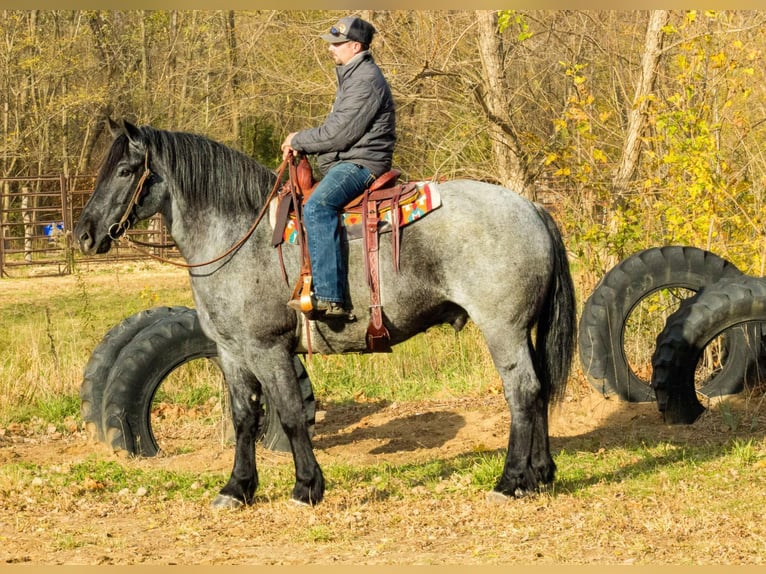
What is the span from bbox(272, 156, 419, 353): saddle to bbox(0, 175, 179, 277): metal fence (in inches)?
659

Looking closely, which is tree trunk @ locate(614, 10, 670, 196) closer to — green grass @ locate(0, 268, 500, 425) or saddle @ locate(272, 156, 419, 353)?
green grass @ locate(0, 268, 500, 425)

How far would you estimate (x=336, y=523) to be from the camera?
6156 mm

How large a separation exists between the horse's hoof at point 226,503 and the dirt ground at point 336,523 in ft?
0.27

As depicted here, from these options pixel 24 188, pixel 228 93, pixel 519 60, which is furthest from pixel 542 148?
pixel 24 188

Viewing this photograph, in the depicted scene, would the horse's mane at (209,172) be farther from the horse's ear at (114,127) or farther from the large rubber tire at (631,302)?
the large rubber tire at (631,302)

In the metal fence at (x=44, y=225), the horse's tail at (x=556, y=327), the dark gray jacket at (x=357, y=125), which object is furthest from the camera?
the metal fence at (x=44, y=225)

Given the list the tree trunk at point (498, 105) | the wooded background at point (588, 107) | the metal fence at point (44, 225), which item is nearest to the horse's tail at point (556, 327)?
the wooded background at point (588, 107)

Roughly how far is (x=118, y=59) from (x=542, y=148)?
870 inches

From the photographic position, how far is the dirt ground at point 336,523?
5488 mm

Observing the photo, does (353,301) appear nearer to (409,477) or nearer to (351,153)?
(351,153)

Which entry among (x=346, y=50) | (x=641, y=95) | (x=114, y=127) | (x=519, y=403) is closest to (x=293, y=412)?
(x=519, y=403)

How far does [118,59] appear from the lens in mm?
30453

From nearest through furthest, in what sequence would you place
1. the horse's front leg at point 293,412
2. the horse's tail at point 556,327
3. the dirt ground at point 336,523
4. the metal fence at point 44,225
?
the dirt ground at point 336,523 < the horse's front leg at point 293,412 < the horse's tail at point 556,327 < the metal fence at point 44,225

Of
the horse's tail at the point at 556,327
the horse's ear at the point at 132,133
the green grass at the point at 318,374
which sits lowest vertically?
the green grass at the point at 318,374
